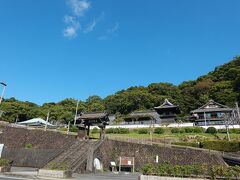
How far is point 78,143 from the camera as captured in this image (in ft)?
66.1

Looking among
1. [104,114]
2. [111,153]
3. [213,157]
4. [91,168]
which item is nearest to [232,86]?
[104,114]

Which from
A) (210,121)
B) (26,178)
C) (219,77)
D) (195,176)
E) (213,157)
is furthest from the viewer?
(219,77)

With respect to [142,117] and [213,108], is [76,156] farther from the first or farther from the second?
[213,108]

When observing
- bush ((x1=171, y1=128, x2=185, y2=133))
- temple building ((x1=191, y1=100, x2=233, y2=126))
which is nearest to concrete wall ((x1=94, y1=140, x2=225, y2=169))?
bush ((x1=171, y1=128, x2=185, y2=133))

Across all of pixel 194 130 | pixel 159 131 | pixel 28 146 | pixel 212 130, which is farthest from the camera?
pixel 159 131

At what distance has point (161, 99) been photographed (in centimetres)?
6444

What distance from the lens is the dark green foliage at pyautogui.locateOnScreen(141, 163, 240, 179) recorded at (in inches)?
368

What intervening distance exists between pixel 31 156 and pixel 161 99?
48138 mm

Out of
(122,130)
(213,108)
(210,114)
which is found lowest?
(122,130)

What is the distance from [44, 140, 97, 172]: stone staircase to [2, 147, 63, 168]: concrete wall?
5.42ft

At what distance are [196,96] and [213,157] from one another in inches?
1605

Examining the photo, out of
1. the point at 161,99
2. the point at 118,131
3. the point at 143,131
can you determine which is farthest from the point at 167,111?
the point at 118,131

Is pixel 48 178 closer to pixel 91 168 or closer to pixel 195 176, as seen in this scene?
pixel 91 168

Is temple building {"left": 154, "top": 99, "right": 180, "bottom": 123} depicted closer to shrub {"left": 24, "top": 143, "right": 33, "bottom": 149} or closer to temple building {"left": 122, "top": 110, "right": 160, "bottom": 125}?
temple building {"left": 122, "top": 110, "right": 160, "bottom": 125}
